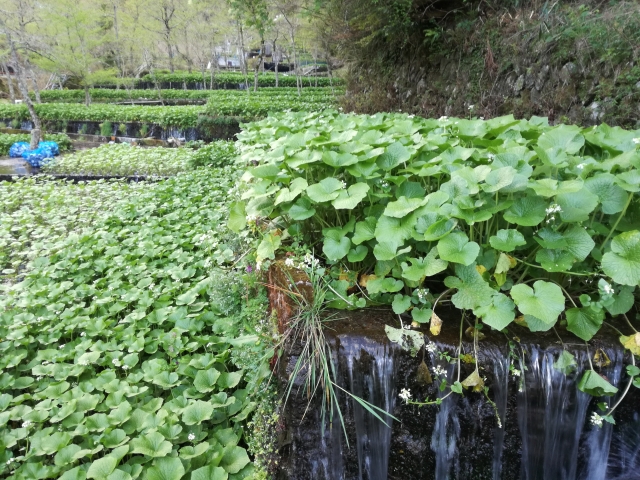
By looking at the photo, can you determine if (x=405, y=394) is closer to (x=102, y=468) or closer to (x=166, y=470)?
(x=166, y=470)

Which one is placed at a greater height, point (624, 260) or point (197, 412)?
point (624, 260)

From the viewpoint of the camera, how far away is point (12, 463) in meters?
2.27

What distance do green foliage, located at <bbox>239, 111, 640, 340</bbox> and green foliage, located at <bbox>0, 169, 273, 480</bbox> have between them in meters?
0.68

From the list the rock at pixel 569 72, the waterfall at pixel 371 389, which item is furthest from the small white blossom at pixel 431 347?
the rock at pixel 569 72

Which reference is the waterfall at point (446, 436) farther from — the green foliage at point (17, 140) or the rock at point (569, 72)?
the green foliage at point (17, 140)

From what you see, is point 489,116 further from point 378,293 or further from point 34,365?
point 34,365

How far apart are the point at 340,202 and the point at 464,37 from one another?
7.21 m

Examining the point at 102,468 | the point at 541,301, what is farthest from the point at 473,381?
the point at 102,468

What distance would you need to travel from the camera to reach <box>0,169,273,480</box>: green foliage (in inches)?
85.3

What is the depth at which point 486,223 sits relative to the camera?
1.83 m

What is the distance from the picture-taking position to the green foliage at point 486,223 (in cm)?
158

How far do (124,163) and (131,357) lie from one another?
6.94 metres

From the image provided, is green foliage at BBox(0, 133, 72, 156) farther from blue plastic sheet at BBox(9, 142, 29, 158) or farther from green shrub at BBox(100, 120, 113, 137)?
green shrub at BBox(100, 120, 113, 137)

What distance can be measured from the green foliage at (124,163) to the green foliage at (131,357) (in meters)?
3.83
